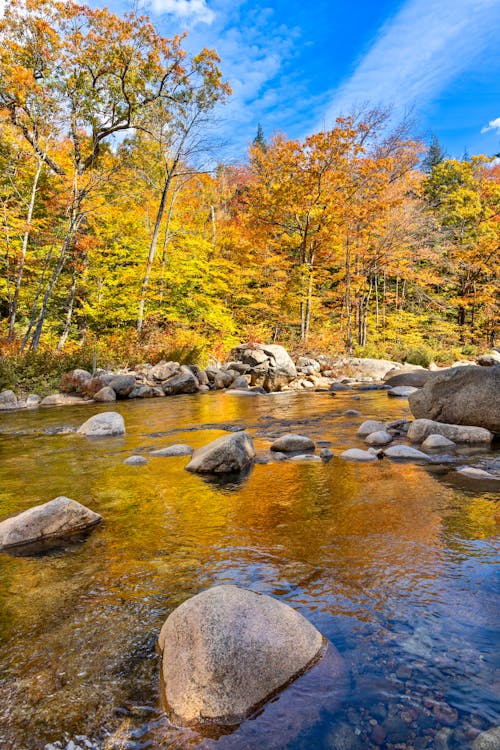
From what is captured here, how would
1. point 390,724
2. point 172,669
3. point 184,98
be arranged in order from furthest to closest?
point 184,98 → point 172,669 → point 390,724

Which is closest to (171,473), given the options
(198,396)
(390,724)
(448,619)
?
(448,619)

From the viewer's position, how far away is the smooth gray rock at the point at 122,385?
1138 centimetres

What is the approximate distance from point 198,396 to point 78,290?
32.5 ft

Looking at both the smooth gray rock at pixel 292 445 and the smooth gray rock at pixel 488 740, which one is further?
the smooth gray rock at pixel 292 445

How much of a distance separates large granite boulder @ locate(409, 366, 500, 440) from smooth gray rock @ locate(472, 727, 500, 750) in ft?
16.8

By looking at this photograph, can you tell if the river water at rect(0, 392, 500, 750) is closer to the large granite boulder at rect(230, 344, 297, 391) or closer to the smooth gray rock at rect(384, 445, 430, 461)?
the smooth gray rock at rect(384, 445, 430, 461)

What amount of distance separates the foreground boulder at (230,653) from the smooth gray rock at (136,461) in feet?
10.6

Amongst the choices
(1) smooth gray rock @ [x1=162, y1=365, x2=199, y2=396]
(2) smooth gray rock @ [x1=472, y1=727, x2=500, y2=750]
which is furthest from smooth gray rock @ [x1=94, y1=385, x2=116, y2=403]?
(2) smooth gray rock @ [x1=472, y1=727, x2=500, y2=750]

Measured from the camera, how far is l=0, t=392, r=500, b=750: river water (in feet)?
4.63

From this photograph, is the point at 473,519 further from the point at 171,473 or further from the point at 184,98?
the point at 184,98

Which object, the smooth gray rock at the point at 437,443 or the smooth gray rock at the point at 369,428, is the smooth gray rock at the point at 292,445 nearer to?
the smooth gray rock at the point at 369,428

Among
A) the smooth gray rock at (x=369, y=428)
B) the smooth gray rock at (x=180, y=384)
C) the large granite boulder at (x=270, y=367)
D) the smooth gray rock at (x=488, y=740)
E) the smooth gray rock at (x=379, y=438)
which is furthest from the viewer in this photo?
the large granite boulder at (x=270, y=367)

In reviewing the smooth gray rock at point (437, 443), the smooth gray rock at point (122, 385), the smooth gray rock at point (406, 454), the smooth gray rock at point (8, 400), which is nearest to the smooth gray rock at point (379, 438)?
the smooth gray rock at point (437, 443)

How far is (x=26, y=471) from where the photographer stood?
15.5ft
